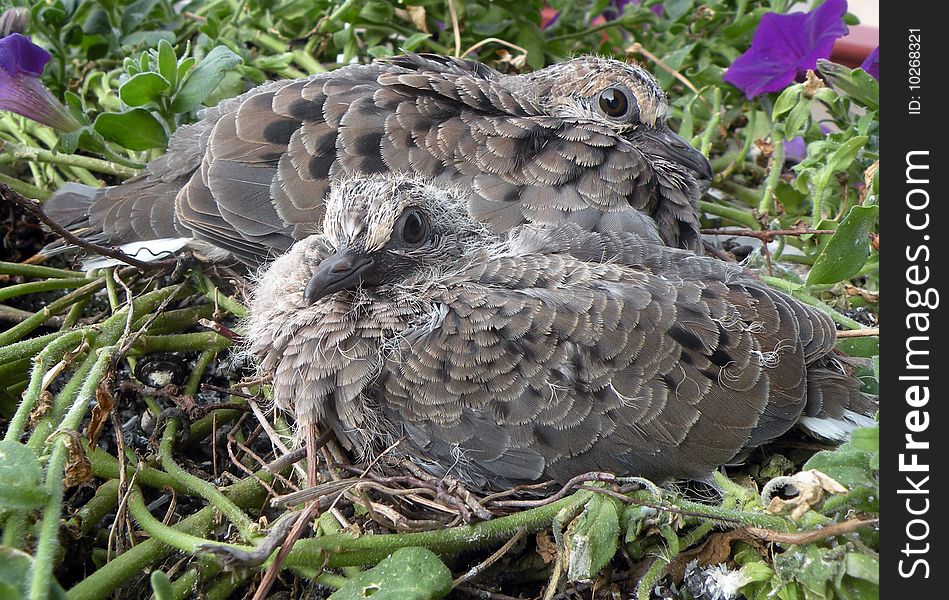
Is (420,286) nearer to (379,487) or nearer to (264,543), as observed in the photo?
(379,487)

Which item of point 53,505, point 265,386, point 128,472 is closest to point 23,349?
point 128,472

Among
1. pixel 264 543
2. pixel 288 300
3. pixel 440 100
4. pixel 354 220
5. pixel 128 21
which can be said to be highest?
pixel 128 21

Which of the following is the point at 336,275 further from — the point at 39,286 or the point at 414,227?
the point at 39,286

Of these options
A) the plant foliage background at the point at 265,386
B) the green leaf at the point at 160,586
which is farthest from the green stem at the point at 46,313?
the green leaf at the point at 160,586

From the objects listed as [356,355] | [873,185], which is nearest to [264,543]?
[356,355]

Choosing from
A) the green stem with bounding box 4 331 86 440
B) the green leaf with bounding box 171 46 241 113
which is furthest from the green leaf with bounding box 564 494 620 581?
the green leaf with bounding box 171 46 241 113

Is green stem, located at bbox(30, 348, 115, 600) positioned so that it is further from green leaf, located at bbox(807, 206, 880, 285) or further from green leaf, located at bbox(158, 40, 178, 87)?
green leaf, located at bbox(807, 206, 880, 285)
